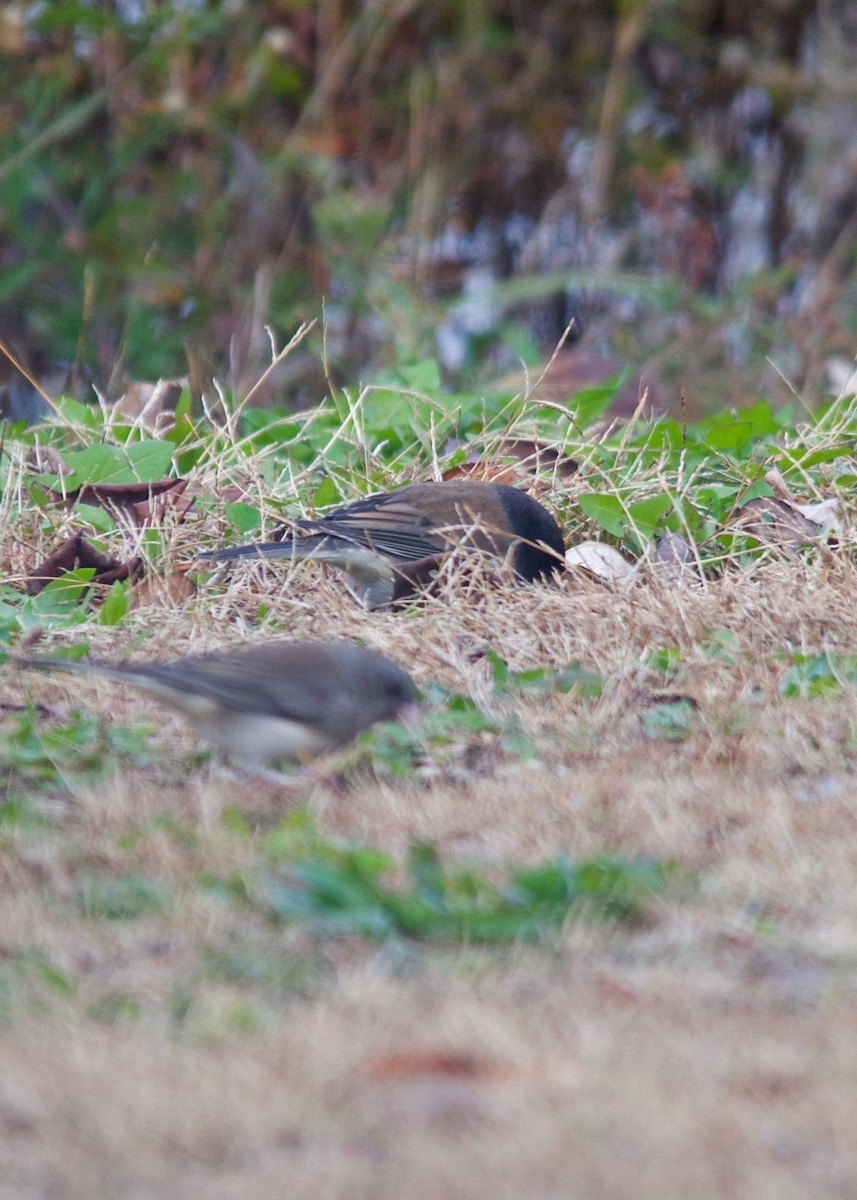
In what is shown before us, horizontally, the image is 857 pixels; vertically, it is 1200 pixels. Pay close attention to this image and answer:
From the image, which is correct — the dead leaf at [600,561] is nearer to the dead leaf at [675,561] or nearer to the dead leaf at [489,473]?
the dead leaf at [675,561]

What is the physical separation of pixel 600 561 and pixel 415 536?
0.59m

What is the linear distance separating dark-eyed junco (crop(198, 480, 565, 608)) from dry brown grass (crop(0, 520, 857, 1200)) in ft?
3.81

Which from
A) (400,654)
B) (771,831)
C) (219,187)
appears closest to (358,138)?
(219,187)

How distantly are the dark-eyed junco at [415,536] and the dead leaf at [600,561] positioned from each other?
11 cm

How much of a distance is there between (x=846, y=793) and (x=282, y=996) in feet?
4.54

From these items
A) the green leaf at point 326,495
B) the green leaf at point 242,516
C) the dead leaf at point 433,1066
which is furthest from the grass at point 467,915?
the green leaf at point 326,495

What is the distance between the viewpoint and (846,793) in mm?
3281

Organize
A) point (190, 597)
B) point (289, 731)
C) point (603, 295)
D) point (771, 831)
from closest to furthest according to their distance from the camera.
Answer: point (771, 831) < point (289, 731) < point (190, 597) < point (603, 295)

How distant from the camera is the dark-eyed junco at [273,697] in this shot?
11.9 feet

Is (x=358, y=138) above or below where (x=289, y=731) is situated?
below

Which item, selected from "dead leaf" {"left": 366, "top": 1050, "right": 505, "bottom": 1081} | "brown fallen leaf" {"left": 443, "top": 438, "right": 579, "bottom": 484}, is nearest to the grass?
"dead leaf" {"left": 366, "top": 1050, "right": 505, "bottom": 1081}

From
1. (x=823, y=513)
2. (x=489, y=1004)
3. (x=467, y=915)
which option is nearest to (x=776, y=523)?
(x=823, y=513)

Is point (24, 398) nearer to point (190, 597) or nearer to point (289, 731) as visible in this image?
point (190, 597)

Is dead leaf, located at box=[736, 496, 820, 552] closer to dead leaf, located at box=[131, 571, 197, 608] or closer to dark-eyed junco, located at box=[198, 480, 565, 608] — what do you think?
dark-eyed junco, located at box=[198, 480, 565, 608]
